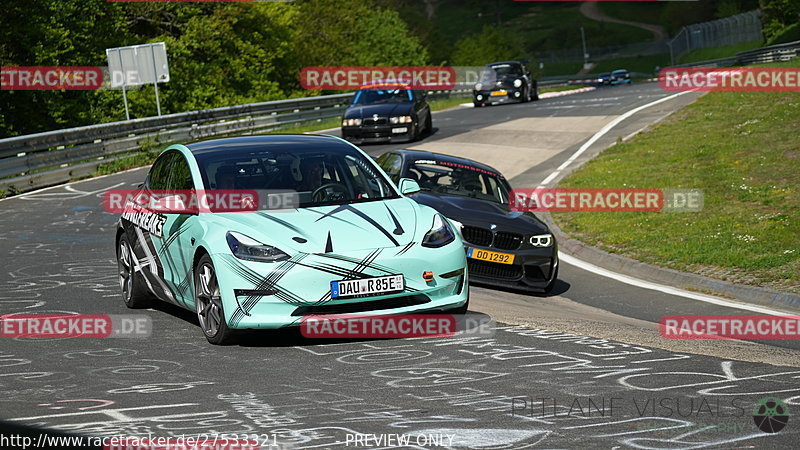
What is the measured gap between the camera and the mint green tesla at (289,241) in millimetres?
8102

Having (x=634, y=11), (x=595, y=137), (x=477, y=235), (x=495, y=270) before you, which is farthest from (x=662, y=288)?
(x=634, y=11)

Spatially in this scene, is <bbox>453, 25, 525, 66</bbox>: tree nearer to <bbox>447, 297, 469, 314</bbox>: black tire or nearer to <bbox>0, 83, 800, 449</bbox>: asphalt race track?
<bbox>0, 83, 800, 449</bbox>: asphalt race track

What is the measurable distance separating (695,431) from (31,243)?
12.5m

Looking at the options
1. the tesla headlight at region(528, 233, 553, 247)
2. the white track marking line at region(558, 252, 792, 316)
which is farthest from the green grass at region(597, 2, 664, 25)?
the tesla headlight at region(528, 233, 553, 247)

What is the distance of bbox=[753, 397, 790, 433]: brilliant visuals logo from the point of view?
19.1 feet

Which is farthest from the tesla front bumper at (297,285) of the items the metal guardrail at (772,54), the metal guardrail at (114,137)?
the metal guardrail at (772,54)

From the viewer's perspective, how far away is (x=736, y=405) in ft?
20.9

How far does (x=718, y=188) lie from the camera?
19156 mm

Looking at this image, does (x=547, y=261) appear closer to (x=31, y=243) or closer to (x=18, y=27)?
(x=31, y=243)

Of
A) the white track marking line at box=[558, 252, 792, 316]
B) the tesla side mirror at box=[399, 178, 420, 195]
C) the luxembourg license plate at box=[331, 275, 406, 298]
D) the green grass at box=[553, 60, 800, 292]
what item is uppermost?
the tesla side mirror at box=[399, 178, 420, 195]

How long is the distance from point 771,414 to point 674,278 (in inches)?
295

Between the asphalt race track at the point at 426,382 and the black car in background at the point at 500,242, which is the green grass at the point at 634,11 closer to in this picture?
the black car in background at the point at 500,242

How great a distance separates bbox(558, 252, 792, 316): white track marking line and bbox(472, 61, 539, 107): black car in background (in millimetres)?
28210

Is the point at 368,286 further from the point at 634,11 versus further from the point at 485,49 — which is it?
the point at 634,11
